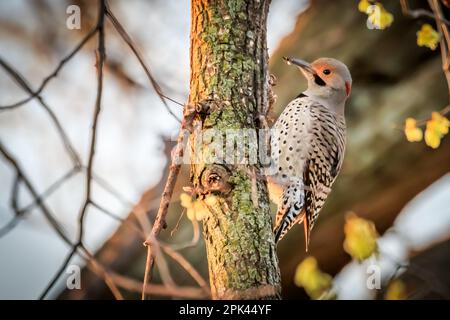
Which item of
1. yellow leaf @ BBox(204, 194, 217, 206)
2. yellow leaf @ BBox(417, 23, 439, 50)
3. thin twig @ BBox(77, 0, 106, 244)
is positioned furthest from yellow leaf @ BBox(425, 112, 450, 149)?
thin twig @ BBox(77, 0, 106, 244)

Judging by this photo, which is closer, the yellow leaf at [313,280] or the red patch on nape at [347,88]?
the yellow leaf at [313,280]

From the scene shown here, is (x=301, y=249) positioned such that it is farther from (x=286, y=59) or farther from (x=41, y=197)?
(x=41, y=197)

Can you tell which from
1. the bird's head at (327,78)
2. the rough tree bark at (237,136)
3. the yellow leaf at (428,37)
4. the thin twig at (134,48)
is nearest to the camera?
the thin twig at (134,48)

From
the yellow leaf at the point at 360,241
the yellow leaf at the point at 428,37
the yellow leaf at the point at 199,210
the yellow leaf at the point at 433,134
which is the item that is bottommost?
the yellow leaf at the point at 360,241

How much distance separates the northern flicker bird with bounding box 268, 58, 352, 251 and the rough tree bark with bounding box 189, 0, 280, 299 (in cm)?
101

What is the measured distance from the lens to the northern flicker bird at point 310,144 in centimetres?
317

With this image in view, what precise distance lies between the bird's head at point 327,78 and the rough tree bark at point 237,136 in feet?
3.91

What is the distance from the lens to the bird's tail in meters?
3.07

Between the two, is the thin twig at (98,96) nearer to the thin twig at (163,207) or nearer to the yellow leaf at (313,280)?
the thin twig at (163,207)

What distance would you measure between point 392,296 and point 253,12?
3.60ft

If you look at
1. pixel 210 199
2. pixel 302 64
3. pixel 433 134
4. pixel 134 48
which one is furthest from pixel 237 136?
pixel 302 64

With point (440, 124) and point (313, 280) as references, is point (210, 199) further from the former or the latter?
point (440, 124)

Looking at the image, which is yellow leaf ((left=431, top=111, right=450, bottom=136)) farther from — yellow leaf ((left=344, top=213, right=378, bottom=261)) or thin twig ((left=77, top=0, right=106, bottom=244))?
thin twig ((left=77, top=0, right=106, bottom=244))

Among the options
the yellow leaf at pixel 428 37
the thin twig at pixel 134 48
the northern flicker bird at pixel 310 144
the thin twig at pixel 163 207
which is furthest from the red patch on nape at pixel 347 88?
the thin twig at pixel 163 207
